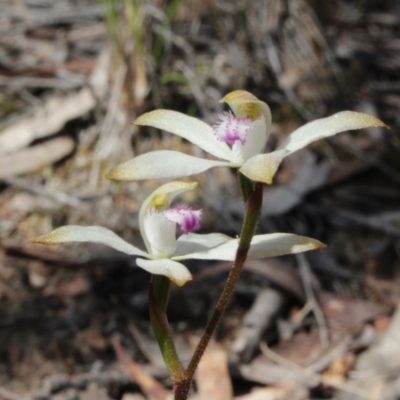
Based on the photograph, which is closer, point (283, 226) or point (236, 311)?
point (236, 311)

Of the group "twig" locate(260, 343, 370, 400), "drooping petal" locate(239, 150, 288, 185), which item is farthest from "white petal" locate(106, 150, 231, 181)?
"twig" locate(260, 343, 370, 400)

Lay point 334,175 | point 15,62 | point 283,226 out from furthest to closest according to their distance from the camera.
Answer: point 15,62
point 334,175
point 283,226

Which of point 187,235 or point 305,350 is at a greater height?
point 187,235

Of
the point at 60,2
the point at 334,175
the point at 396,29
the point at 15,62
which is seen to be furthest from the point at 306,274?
the point at 396,29

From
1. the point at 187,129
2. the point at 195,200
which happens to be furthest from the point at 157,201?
the point at 195,200

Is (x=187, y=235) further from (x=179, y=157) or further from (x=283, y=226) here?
(x=283, y=226)

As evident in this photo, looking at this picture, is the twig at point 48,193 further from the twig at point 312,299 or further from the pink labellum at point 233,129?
the pink labellum at point 233,129
